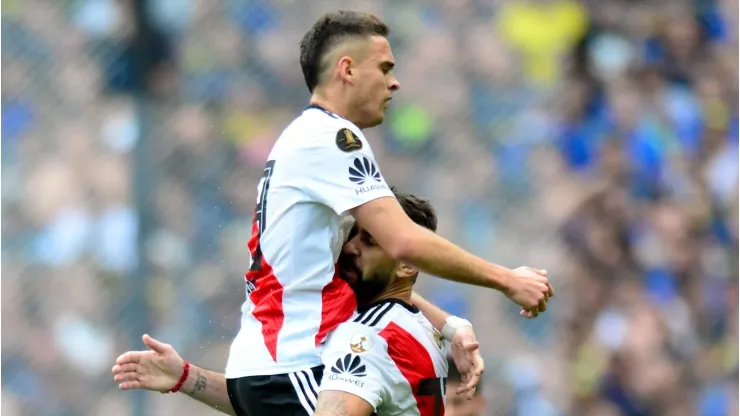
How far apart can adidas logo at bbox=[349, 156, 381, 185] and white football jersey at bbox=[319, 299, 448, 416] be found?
18.4 inches

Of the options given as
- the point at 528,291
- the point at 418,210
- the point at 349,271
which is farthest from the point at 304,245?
the point at 528,291

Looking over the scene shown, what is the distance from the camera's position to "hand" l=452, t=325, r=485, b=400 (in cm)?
457

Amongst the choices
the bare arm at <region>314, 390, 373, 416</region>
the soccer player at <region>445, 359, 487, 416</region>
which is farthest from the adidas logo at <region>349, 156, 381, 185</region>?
the soccer player at <region>445, 359, 487, 416</region>

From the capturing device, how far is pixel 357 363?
4.36 meters

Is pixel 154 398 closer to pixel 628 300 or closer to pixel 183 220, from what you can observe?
pixel 183 220

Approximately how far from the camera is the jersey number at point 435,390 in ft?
14.9

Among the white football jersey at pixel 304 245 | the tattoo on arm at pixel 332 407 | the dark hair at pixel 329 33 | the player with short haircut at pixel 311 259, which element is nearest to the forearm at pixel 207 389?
the player with short haircut at pixel 311 259

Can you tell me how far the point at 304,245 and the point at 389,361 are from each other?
0.46 m

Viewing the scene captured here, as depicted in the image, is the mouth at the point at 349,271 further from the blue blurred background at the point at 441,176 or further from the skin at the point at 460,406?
the blue blurred background at the point at 441,176

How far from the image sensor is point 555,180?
8.00 metres

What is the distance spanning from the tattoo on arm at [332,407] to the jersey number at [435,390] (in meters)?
0.33

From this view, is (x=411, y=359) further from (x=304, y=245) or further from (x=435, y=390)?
(x=304, y=245)

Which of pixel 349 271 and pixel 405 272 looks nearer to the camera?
pixel 349 271

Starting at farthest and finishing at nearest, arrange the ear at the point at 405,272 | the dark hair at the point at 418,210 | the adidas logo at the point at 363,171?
the dark hair at the point at 418,210, the ear at the point at 405,272, the adidas logo at the point at 363,171
